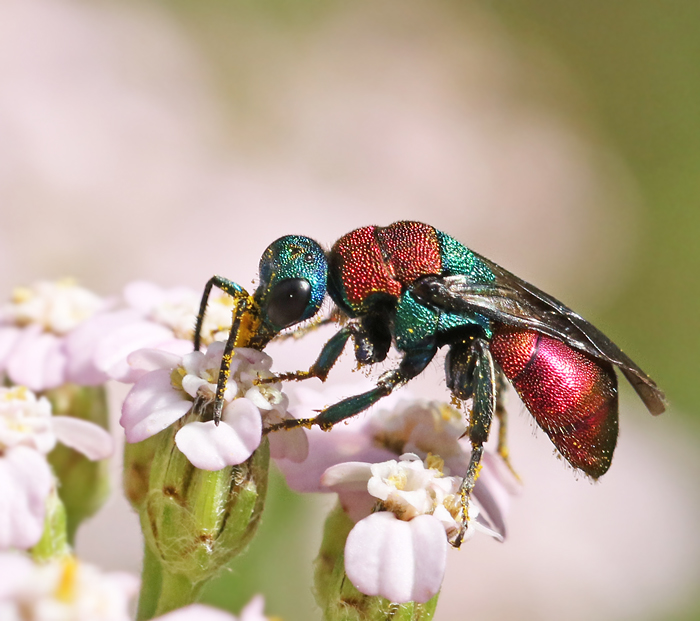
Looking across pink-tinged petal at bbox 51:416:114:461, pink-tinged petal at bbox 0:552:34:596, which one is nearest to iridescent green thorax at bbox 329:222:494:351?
pink-tinged petal at bbox 51:416:114:461

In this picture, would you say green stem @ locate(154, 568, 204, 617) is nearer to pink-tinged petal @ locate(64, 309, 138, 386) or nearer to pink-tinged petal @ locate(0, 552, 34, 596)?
pink-tinged petal @ locate(64, 309, 138, 386)

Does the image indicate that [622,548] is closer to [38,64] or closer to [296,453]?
[296,453]

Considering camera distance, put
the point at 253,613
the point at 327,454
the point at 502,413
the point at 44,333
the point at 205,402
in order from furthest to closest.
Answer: the point at 502,413 → the point at 44,333 → the point at 327,454 → the point at 205,402 → the point at 253,613

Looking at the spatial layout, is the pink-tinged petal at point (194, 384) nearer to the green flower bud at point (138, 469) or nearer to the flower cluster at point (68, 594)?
the green flower bud at point (138, 469)

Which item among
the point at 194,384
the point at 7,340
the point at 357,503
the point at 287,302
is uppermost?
the point at 287,302

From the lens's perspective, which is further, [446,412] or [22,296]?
[22,296]

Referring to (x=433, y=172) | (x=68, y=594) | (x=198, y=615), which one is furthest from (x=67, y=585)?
(x=433, y=172)

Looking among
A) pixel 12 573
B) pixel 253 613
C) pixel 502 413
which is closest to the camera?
pixel 12 573

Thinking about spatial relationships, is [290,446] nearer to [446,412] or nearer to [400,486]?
[400,486]
